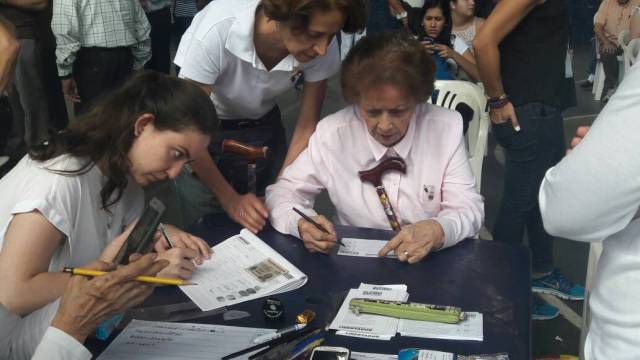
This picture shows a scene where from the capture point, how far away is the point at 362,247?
204 cm

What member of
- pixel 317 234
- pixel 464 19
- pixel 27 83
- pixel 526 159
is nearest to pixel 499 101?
pixel 526 159

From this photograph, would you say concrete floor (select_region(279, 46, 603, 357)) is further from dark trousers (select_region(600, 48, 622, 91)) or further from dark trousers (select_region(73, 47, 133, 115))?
dark trousers (select_region(73, 47, 133, 115))

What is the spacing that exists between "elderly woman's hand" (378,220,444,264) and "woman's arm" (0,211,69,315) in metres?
0.87

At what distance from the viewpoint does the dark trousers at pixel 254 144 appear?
8.03ft

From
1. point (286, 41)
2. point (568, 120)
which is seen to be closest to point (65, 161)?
point (286, 41)

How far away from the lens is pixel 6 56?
9.42 ft

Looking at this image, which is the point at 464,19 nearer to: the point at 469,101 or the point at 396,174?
the point at 469,101

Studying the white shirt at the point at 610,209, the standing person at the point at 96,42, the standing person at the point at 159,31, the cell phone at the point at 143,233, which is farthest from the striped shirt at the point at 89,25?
the white shirt at the point at 610,209

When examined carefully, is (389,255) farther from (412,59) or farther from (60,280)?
(60,280)

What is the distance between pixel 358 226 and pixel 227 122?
0.64 m

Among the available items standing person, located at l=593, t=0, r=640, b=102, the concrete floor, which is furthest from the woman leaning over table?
standing person, located at l=593, t=0, r=640, b=102

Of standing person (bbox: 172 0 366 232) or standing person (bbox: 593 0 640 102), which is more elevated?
standing person (bbox: 172 0 366 232)

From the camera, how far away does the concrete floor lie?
2899mm

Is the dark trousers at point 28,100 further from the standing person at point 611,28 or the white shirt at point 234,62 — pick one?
the standing person at point 611,28
